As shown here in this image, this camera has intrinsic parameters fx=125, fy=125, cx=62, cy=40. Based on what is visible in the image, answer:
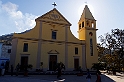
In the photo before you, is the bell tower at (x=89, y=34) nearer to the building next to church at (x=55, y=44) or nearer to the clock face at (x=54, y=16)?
the building next to church at (x=55, y=44)

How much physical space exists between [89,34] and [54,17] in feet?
27.1

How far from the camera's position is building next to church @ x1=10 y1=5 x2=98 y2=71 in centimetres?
2105

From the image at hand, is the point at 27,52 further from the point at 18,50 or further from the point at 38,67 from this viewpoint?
the point at 38,67

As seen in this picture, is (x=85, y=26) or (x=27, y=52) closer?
(x=27, y=52)

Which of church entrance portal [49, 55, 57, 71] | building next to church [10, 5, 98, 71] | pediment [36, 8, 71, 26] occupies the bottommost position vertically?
church entrance portal [49, 55, 57, 71]

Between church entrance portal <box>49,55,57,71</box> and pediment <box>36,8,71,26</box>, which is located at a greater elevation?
pediment <box>36,8,71,26</box>

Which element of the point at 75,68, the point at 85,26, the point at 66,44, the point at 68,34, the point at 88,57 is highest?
the point at 85,26

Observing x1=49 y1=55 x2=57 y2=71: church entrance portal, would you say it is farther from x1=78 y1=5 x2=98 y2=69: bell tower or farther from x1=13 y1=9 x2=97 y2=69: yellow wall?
x1=78 y1=5 x2=98 y2=69: bell tower

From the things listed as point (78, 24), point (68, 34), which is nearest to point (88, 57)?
point (68, 34)

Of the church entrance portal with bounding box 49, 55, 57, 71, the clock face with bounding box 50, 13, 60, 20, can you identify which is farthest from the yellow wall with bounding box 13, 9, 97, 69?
the church entrance portal with bounding box 49, 55, 57, 71

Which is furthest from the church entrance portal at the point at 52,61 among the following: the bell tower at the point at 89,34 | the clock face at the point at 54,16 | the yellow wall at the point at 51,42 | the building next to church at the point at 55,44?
the clock face at the point at 54,16

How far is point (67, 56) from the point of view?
78.2ft

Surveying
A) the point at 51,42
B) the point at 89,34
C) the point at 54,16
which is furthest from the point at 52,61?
the point at 89,34

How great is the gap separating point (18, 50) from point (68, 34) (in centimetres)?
1014
